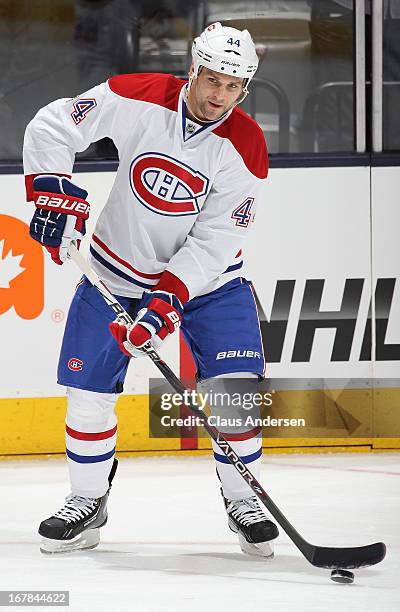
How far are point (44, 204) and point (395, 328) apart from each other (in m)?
1.89

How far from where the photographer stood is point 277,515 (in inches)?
109

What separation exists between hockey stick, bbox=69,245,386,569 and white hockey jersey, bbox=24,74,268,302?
0.12 m

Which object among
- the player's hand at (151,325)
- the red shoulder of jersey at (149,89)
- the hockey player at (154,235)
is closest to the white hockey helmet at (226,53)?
the hockey player at (154,235)

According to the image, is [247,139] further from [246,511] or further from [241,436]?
[246,511]

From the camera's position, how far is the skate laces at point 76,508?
119 inches

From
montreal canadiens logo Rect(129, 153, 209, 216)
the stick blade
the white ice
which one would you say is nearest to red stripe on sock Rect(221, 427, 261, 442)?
the white ice

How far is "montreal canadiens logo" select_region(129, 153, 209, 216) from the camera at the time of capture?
2.97m

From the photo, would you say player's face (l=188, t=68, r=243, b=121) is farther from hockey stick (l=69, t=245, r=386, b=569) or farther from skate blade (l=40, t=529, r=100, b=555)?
skate blade (l=40, t=529, r=100, b=555)

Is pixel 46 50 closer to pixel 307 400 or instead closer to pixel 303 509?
pixel 307 400

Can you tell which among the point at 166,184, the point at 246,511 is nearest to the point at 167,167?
the point at 166,184

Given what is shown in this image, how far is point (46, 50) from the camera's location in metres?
4.38

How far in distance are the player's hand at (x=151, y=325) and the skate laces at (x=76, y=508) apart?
1.34ft

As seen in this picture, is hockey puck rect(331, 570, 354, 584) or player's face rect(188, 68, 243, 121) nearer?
hockey puck rect(331, 570, 354, 584)

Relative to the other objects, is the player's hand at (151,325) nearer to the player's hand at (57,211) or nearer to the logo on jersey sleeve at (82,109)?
the player's hand at (57,211)
